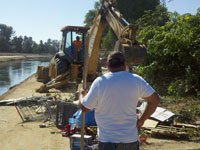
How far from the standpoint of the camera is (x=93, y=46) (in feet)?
25.0

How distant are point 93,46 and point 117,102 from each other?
5426 mm

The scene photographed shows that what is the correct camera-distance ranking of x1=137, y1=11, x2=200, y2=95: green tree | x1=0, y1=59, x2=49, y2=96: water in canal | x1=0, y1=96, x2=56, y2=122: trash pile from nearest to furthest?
x1=0, y1=96, x2=56, y2=122: trash pile, x1=137, y1=11, x2=200, y2=95: green tree, x1=0, y1=59, x2=49, y2=96: water in canal

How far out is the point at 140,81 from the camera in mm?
2387

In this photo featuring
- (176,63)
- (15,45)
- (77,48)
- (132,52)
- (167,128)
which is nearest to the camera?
(132,52)

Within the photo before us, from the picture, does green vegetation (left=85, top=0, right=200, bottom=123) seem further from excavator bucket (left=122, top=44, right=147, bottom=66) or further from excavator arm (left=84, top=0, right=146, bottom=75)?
Answer: excavator arm (left=84, top=0, right=146, bottom=75)

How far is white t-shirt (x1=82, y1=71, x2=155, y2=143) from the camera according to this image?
91.2 inches

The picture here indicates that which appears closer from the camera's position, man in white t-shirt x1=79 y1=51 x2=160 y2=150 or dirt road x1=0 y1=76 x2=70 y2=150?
man in white t-shirt x1=79 y1=51 x2=160 y2=150

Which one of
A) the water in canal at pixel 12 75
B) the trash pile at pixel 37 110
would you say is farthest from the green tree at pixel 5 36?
the trash pile at pixel 37 110

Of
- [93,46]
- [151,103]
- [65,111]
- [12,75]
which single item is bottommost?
[12,75]

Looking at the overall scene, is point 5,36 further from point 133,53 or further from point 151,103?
point 151,103

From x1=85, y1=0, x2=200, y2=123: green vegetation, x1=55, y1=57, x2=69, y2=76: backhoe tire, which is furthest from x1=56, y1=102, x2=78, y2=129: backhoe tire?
x1=55, y1=57, x2=69, y2=76: backhoe tire

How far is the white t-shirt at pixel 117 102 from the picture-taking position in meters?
2.32

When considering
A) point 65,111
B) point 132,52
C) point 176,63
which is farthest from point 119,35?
point 176,63

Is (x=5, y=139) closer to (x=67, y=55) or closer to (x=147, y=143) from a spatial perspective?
(x=147, y=143)
